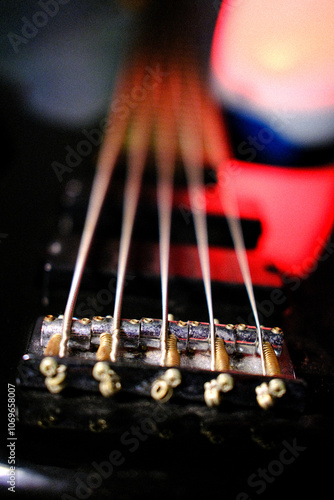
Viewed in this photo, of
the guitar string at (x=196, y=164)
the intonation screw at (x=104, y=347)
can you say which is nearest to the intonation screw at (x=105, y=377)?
the intonation screw at (x=104, y=347)

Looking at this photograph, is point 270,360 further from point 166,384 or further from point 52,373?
point 52,373

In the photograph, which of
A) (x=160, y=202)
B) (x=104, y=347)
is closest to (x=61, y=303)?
(x=104, y=347)

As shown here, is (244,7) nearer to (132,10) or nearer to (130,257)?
(132,10)

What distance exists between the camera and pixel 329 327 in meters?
0.82

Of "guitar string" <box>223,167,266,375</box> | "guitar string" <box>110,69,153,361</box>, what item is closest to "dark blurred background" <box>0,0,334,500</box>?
"guitar string" <box>223,167,266,375</box>

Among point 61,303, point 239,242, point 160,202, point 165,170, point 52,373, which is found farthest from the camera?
point 165,170

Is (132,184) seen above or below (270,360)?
above

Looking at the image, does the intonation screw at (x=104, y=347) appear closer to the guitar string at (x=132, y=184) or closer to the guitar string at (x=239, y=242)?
the guitar string at (x=132, y=184)

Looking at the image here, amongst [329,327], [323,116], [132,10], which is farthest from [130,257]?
[132,10]

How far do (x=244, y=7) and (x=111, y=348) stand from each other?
140 cm

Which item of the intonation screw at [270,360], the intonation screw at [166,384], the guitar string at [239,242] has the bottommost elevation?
the intonation screw at [166,384]

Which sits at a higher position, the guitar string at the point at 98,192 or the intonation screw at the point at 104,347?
the guitar string at the point at 98,192

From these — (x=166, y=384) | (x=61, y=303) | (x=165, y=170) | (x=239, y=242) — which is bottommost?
(x=166, y=384)

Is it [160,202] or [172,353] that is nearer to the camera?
[172,353]
